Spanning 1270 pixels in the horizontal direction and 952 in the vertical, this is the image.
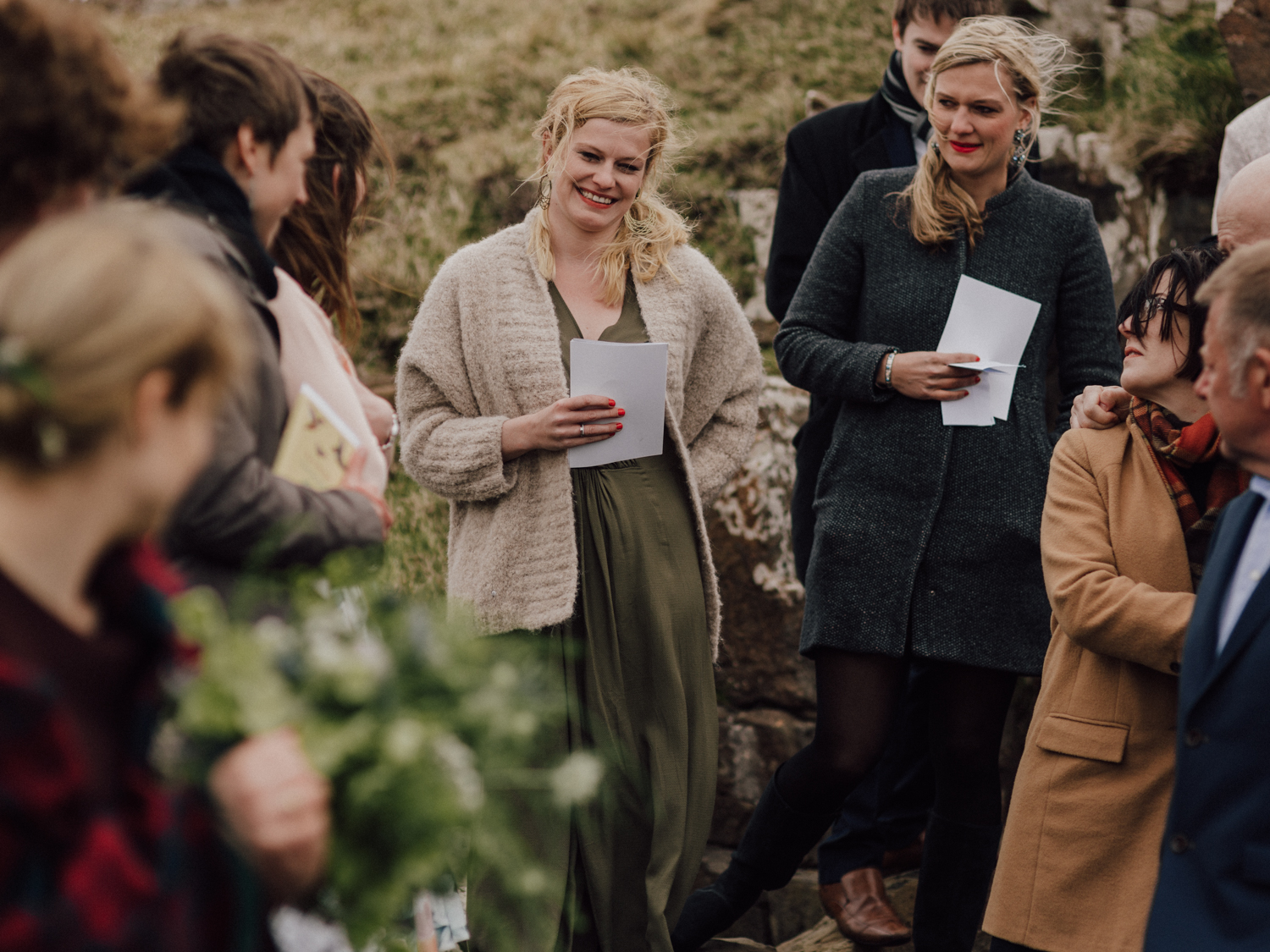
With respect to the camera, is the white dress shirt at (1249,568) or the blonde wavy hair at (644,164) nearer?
the white dress shirt at (1249,568)

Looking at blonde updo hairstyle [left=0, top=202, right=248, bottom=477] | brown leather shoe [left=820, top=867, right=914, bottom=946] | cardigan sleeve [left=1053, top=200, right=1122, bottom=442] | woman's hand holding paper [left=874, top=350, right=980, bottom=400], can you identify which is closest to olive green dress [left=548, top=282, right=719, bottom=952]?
brown leather shoe [left=820, top=867, right=914, bottom=946]

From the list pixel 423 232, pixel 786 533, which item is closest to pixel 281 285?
pixel 786 533

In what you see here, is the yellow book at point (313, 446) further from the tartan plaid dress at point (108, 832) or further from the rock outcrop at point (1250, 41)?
the rock outcrop at point (1250, 41)

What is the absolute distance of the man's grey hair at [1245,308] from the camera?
190 cm

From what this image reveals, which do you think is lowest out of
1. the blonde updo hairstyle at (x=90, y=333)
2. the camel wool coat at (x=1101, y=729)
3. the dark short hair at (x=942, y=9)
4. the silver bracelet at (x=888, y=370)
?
the camel wool coat at (x=1101, y=729)

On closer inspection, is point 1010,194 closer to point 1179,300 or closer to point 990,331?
point 990,331

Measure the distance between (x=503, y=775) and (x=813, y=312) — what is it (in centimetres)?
213

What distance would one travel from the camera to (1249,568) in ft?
6.50

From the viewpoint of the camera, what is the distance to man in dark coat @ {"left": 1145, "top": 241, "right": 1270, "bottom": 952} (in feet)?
6.23

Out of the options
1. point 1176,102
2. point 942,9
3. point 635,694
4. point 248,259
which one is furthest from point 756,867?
point 1176,102

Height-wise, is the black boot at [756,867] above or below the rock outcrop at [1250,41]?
below

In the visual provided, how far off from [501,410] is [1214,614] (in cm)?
174

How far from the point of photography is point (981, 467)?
3.07 meters

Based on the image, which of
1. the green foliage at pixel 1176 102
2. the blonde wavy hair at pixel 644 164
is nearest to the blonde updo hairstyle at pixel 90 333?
the blonde wavy hair at pixel 644 164
